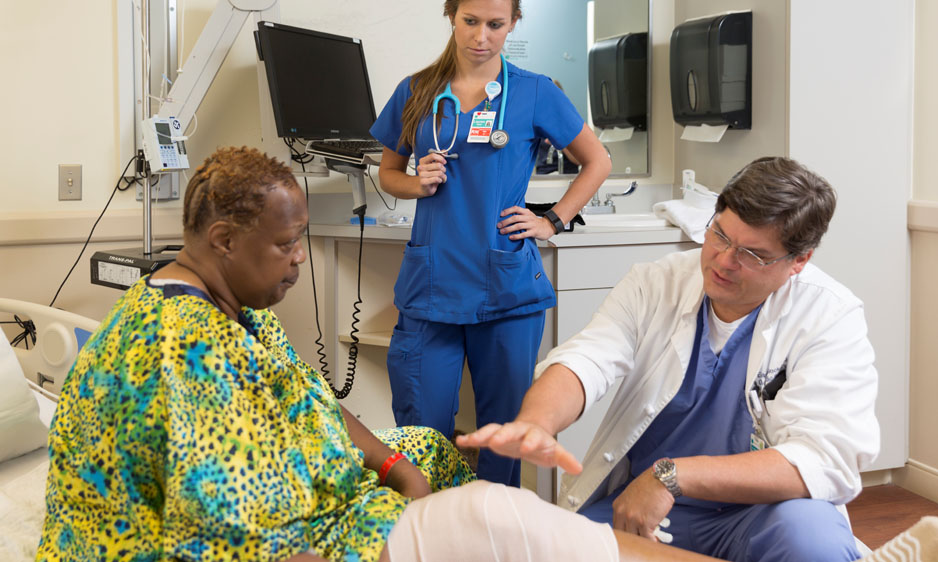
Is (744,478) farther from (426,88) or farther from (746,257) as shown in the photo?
(426,88)

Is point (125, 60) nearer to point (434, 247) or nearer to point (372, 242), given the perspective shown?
point (372, 242)

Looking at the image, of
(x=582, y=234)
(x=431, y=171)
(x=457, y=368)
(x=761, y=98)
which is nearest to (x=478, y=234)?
(x=431, y=171)

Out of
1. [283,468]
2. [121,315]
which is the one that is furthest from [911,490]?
[121,315]

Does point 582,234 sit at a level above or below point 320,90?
below

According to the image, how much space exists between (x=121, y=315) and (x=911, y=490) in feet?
8.59

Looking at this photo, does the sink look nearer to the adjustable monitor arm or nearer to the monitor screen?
the adjustable monitor arm

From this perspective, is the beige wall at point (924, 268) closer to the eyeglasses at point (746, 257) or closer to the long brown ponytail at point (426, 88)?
the long brown ponytail at point (426, 88)

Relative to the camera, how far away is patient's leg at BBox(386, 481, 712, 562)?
961 millimetres

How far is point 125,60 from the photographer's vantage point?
8.23ft

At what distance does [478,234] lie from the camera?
1.97 metres

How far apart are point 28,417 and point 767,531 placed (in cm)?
130

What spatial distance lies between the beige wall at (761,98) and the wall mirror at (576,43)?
0.84 ft

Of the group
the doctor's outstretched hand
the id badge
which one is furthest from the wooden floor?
the doctor's outstretched hand

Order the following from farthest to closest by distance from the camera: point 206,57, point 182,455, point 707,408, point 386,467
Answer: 1. point 206,57
2. point 707,408
3. point 386,467
4. point 182,455
